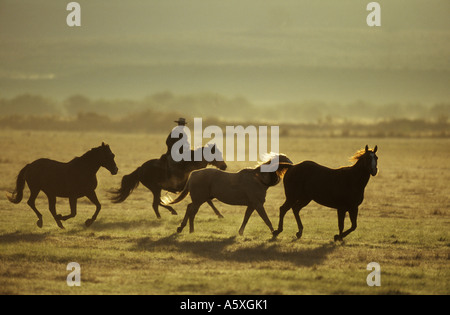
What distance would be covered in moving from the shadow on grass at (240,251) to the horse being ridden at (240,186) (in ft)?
2.74

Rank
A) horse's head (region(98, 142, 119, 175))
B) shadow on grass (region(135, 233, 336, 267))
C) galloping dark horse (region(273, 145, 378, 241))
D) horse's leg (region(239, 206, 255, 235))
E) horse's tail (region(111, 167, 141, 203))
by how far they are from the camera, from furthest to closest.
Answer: horse's tail (region(111, 167, 141, 203)) < horse's head (region(98, 142, 119, 175)) < horse's leg (region(239, 206, 255, 235)) < galloping dark horse (region(273, 145, 378, 241)) < shadow on grass (region(135, 233, 336, 267))

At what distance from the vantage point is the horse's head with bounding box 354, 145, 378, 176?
12.9 metres

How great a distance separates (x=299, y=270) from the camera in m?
10.7

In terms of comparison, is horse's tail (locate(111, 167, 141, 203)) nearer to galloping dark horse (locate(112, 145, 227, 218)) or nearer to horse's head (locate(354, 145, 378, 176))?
galloping dark horse (locate(112, 145, 227, 218))

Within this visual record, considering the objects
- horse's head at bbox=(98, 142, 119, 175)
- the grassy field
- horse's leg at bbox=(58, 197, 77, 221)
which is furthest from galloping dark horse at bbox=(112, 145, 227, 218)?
horse's leg at bbox=(58, 197, 77, 221)

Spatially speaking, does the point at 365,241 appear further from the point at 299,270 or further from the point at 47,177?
the point at 47,177

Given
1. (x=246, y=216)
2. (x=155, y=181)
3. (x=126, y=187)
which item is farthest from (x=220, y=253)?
(x=126, y=187)

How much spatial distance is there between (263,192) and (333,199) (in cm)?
143

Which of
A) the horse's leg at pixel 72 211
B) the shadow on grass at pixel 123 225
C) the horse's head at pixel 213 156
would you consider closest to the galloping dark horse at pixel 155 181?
the shadow on grass at pixel 123 225

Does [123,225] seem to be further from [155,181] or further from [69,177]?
[69,177]

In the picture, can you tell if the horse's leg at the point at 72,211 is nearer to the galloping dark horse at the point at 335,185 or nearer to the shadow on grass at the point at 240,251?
the shadow on grass at the point at 240,251

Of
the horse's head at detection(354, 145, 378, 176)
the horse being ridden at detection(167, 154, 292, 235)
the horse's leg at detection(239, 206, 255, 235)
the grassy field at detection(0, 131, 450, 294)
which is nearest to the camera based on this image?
the grassy field at detection(0, 131, 450, 294)

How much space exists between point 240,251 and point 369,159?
3.15 metres
